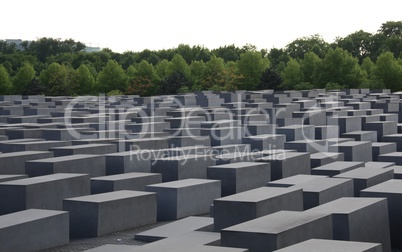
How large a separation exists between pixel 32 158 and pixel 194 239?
8920 millimetres

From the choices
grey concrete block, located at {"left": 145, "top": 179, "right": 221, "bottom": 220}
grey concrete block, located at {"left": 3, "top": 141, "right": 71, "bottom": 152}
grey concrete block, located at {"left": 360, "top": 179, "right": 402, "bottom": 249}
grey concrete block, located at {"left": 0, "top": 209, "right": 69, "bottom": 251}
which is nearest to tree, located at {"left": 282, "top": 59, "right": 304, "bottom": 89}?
grey concrete block, located at {"left": 3, "top": 141, "right": 71, "bottom": 152}

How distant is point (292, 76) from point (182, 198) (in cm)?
5066

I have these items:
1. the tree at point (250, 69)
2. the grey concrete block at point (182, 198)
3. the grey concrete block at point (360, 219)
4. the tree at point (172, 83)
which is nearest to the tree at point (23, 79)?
the tree at point (172, 83)

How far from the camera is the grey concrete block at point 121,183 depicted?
1429cm

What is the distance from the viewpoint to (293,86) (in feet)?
204

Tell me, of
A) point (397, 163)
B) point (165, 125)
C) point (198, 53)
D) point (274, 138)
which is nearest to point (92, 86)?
point (198, 53)

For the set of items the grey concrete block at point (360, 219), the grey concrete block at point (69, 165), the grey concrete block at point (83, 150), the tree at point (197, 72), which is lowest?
the grey concrete block at point (360, 219)

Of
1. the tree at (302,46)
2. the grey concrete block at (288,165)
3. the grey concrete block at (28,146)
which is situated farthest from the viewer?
the tree at (302,46)

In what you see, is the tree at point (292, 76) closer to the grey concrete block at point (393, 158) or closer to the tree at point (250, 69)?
the tree at point (250, 69)

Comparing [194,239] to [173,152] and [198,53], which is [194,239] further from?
[198,53]

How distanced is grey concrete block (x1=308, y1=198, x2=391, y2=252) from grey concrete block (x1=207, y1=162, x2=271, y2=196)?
4.09 meters

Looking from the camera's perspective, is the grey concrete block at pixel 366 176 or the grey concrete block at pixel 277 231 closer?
the grey concrete block at pixel 277 231

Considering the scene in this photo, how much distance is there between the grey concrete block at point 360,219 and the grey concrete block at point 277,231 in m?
0.26

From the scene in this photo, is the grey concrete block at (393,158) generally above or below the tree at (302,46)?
below
